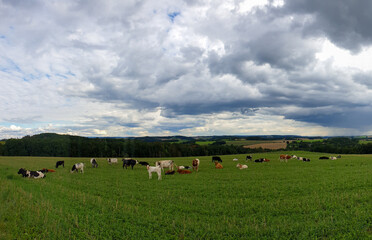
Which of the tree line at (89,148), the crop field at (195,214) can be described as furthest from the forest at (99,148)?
the crop field at (195,214)

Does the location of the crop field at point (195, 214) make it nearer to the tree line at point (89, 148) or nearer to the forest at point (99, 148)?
the tree line at point (89, 148)

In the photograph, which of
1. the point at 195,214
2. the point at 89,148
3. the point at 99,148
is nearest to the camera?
the point at 195,214

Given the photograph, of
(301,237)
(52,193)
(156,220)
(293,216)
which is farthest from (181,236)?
(52,193)

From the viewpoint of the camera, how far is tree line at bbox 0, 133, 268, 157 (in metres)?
62.0

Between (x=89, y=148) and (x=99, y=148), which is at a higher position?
(x=89, y=148)

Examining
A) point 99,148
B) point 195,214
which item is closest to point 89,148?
point 99,148

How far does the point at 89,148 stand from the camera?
86375mm

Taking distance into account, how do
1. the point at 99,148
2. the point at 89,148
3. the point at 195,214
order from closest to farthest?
the point at 195,214 → the point at 89,148 → the point at 99,148

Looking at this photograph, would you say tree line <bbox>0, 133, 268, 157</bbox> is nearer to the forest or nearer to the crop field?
the forest

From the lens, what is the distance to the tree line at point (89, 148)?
62.0m

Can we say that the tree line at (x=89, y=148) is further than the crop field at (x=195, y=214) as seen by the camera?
Yes

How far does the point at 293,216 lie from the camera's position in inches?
312

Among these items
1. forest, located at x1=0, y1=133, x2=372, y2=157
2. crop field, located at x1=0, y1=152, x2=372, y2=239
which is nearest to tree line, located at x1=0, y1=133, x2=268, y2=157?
forest, located at x1=0, y1=133, x2=372, y2=157

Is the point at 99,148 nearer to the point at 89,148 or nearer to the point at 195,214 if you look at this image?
the point at 89,148
